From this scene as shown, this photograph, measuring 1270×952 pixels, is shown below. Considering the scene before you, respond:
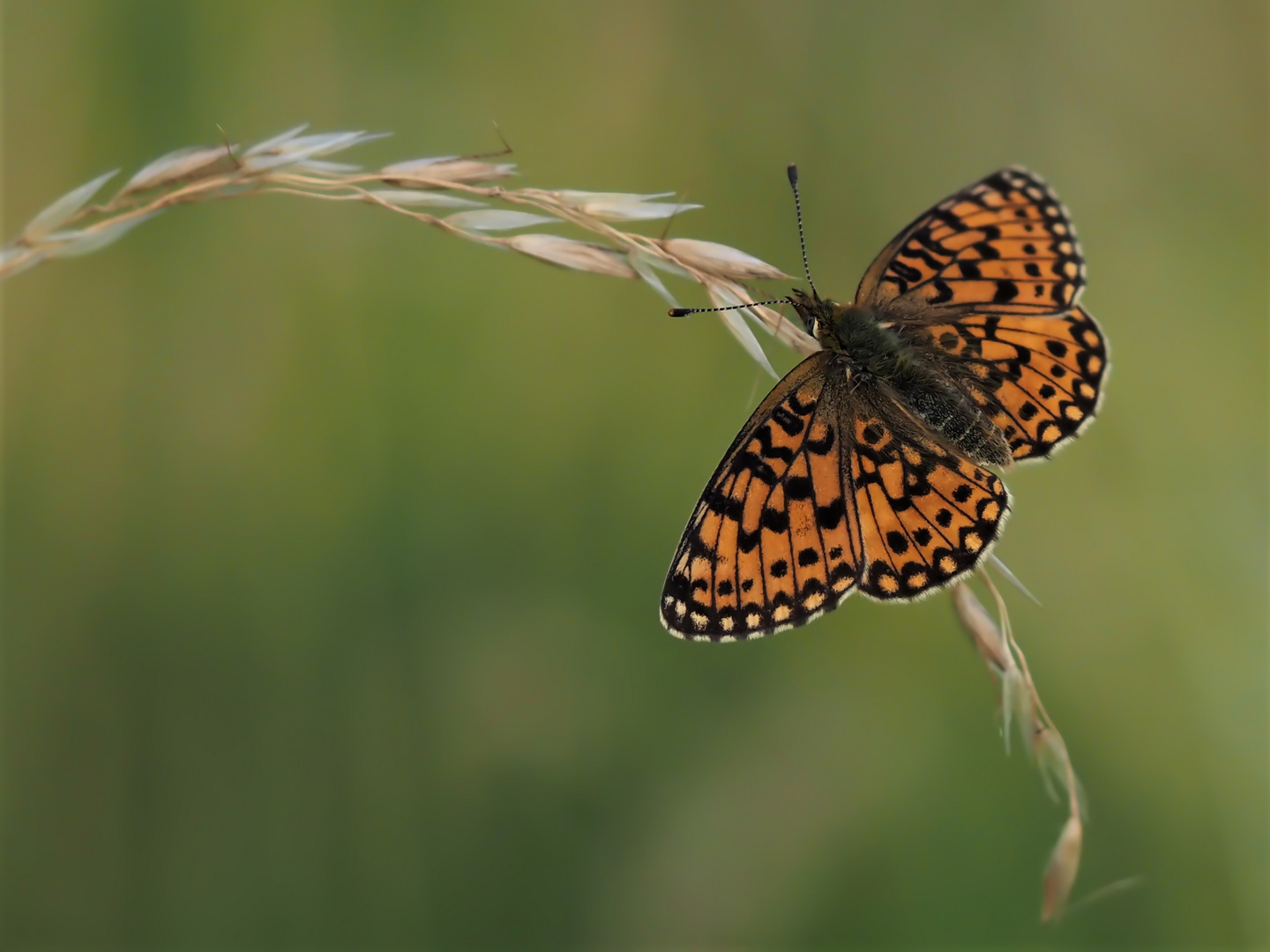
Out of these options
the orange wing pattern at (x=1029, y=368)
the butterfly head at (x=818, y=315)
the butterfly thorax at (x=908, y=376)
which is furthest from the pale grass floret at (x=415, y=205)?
the orange wing pattern at (x=1029, y=368)

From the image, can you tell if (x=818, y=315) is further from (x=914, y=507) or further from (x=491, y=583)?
(x=491, y=583)

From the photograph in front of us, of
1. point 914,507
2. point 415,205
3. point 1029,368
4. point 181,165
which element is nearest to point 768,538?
point 914,507

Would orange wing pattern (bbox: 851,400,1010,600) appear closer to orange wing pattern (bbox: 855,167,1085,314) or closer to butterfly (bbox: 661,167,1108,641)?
butterfly (bbox: 661,167,1108,641)

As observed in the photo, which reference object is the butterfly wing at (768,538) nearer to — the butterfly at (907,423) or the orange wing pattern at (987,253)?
the butterfly at (907,423)

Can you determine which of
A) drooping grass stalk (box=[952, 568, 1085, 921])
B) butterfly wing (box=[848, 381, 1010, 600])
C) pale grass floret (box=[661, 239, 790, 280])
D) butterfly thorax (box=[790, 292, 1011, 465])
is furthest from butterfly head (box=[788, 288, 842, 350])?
drooping grass stalk (box=[952, 568, 1085, 921])

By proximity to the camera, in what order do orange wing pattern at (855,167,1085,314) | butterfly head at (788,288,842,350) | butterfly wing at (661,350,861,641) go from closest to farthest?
butterfly wing at (661,350,861,641), butterfly head at (788,288,842,350), orange wing pattern at (855,167,1085,314)
